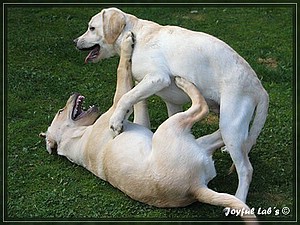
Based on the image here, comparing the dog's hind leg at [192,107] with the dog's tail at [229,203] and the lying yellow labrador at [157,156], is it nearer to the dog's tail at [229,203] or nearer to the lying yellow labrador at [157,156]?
the lying yellow labrador at [157,156]

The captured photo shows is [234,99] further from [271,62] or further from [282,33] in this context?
[282,33]

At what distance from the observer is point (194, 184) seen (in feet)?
17.3

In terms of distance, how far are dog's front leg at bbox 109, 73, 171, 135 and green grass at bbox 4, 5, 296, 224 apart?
707mm

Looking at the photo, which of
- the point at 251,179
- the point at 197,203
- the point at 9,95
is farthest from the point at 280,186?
the point at 9,95

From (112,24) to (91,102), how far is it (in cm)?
165

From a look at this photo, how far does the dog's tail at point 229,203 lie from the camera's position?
4.96 meters

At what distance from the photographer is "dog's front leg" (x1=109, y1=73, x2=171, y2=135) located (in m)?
5.62

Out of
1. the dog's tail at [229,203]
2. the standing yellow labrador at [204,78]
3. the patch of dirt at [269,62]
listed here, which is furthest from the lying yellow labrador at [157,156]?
the patch of dirt at [269,62]

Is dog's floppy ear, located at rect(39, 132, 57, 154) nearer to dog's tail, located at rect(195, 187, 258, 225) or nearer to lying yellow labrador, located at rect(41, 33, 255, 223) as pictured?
lying yellow labrador, located at rect(41, 33, 255, 223)

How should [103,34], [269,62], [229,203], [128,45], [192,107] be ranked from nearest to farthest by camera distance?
[229,203], [192,107], [128,45], [103,34], [269,62]

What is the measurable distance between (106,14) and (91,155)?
126 centimetres

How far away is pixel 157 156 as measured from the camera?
5.37 meters

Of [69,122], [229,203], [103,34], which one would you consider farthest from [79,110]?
[229,203]

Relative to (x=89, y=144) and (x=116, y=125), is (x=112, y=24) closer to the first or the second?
(x=116, y=125)
